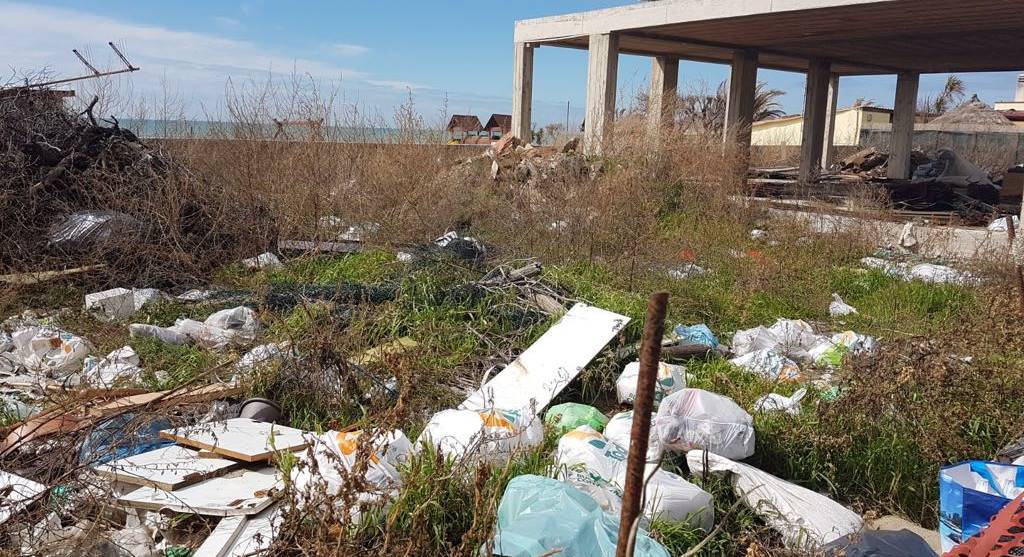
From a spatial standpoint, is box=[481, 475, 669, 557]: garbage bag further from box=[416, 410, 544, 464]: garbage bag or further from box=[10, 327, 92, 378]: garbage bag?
box=[10, 327, 92, 378]: garbage bag

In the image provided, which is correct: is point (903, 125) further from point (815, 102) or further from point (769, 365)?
point (769, 365)

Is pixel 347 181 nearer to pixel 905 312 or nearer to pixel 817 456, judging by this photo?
pixel 905 312

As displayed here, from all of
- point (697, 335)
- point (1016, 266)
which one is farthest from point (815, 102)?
point (697, 335)

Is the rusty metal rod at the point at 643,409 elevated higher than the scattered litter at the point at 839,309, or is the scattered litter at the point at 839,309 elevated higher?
the rusty metal rod at the point at 643,409

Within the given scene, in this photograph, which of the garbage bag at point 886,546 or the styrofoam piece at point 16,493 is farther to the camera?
the styrofoam piece at point 16,493

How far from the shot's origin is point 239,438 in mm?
3305

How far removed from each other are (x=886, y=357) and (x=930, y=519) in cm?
75

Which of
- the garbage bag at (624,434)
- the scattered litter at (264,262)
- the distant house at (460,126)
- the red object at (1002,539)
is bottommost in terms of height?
the garbage bag at (624,434)

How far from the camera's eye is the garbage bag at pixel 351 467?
7.91 feet

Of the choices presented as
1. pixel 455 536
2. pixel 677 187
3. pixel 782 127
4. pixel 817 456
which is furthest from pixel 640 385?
pixel 782 127

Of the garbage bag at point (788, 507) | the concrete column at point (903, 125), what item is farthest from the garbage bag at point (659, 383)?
the concrete column at point (903, 125)

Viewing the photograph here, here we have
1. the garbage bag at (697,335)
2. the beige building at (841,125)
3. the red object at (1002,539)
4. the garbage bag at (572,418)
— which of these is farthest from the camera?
the beige building at (841,125)

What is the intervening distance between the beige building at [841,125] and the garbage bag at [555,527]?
29727mm

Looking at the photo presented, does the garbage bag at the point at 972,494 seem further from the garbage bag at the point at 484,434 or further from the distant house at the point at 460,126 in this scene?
the distant house at the point at 460,126
